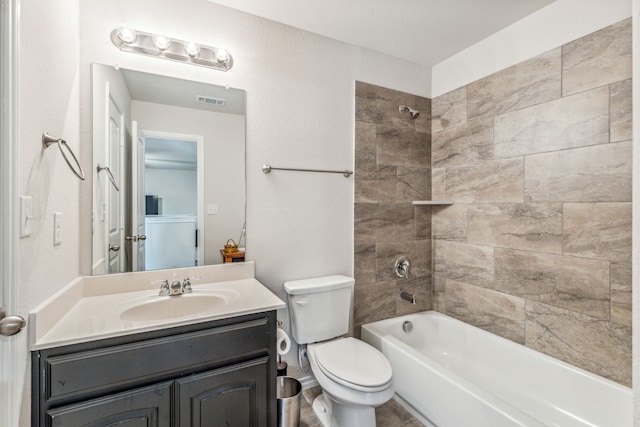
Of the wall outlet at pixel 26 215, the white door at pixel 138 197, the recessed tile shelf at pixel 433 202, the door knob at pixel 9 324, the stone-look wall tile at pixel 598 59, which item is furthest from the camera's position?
the recessed tile shelf at pixel 433 202

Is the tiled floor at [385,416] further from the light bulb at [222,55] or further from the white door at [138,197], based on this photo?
the light bulb at [222,55]

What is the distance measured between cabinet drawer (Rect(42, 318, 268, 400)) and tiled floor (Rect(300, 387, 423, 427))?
77cm

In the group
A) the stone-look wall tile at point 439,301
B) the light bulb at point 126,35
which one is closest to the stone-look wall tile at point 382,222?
the stone-look wall tile at point 439,301

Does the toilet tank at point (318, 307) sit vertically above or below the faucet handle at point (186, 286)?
below

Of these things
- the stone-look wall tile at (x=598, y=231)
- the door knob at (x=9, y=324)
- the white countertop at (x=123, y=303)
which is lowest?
the white countertop at (x=123, y=303)

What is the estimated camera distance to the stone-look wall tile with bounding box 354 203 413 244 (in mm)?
2266

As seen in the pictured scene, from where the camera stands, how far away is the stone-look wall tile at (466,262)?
217cm

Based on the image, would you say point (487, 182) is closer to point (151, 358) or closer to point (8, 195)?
point (151, 358)

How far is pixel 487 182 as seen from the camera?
216 centimetres

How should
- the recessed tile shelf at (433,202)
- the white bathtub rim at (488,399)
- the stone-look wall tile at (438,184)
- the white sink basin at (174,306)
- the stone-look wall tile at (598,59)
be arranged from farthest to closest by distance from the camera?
the stone-look wall tile at (438,184)
the recessed tile shelf at (433,202)
the stone-look wall tile at (598,59)
the white sink basin at (174,306)
the white bathtub rim at (488,399)

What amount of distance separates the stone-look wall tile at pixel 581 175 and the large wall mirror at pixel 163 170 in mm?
1789

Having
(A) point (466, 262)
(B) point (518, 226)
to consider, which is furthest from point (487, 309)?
(B) point (518, 226)

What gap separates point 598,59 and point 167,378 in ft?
8.37

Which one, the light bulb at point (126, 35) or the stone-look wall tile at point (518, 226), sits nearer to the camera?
the light bulb at point (126, 35)
